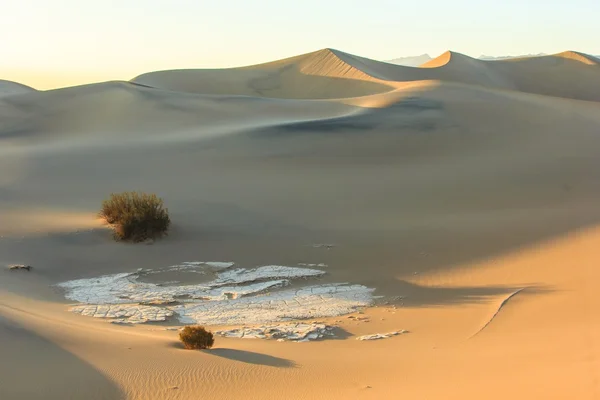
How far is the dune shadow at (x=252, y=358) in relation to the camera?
6.37 m

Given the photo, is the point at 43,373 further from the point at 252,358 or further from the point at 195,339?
the point at 252,358

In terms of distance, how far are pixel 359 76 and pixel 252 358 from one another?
4215 centimetres

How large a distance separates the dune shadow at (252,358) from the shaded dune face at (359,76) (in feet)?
131

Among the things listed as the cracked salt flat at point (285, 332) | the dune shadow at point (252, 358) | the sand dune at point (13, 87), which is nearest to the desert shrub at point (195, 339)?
the dune shadow at point (252, 358)

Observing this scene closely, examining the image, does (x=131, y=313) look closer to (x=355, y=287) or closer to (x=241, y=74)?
(x=355, y=287)

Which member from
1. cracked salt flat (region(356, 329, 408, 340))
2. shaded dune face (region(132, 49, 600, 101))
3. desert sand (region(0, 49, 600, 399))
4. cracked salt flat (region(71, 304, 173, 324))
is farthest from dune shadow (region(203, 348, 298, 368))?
shaded dune face (region(132, 49, 600, 101))

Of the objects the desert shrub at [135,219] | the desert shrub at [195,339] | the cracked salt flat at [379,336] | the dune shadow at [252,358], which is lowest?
the cracked salt flat at [379,336]

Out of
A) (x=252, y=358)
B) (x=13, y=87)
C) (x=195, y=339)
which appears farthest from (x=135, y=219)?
(x=13, y=87)

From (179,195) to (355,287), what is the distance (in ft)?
23.5

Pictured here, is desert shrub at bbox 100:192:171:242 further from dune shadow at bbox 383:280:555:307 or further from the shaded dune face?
the shaded dune face

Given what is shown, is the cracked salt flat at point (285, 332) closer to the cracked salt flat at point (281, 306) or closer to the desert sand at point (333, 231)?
Result: the desert sand at point (333, 231)

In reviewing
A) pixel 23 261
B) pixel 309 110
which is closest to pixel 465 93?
pixel 309 110

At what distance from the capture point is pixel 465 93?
27.1 metres

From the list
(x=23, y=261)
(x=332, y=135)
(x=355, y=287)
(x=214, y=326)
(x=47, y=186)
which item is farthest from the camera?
(x=332, y=135)
